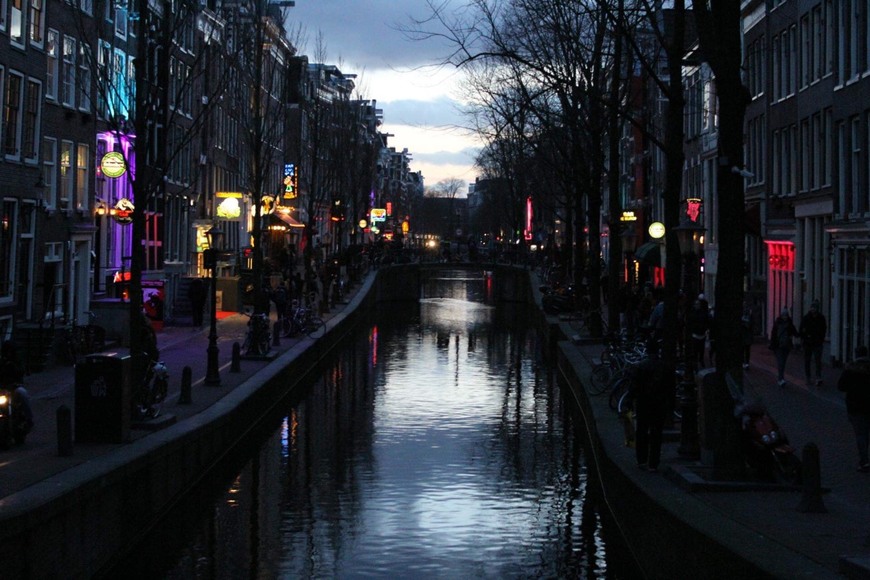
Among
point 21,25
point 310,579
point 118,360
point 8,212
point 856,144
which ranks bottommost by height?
A: point 310,579

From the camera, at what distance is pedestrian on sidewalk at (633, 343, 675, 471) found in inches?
717

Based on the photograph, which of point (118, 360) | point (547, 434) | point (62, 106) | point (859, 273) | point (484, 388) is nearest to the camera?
point (118, 360)

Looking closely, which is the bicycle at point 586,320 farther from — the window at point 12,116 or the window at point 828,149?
the window at point 12,116

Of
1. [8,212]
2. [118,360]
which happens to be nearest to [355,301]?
[8,212]

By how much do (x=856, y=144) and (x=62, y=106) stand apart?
23661 mm

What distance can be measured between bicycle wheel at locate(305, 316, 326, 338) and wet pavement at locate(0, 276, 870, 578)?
1338 cm

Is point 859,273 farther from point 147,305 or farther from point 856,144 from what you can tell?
point 147,305

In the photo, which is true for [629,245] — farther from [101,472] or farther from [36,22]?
[101,472]

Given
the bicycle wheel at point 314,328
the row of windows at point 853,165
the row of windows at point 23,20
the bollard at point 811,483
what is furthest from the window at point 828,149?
the bollard at point 811,483

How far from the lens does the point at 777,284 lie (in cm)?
4588

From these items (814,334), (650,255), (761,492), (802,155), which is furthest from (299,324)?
(761,492)

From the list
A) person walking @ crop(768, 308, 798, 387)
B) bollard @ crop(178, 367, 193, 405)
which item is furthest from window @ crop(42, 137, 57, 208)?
person walking @ crop(768, 308, 798, 387)

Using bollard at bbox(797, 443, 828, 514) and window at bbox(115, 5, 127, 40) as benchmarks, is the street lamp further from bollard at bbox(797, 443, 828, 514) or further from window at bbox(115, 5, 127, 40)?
bollard at bbox(797, 443, 828, 514)

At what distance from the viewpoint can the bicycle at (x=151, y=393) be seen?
22250 mm
